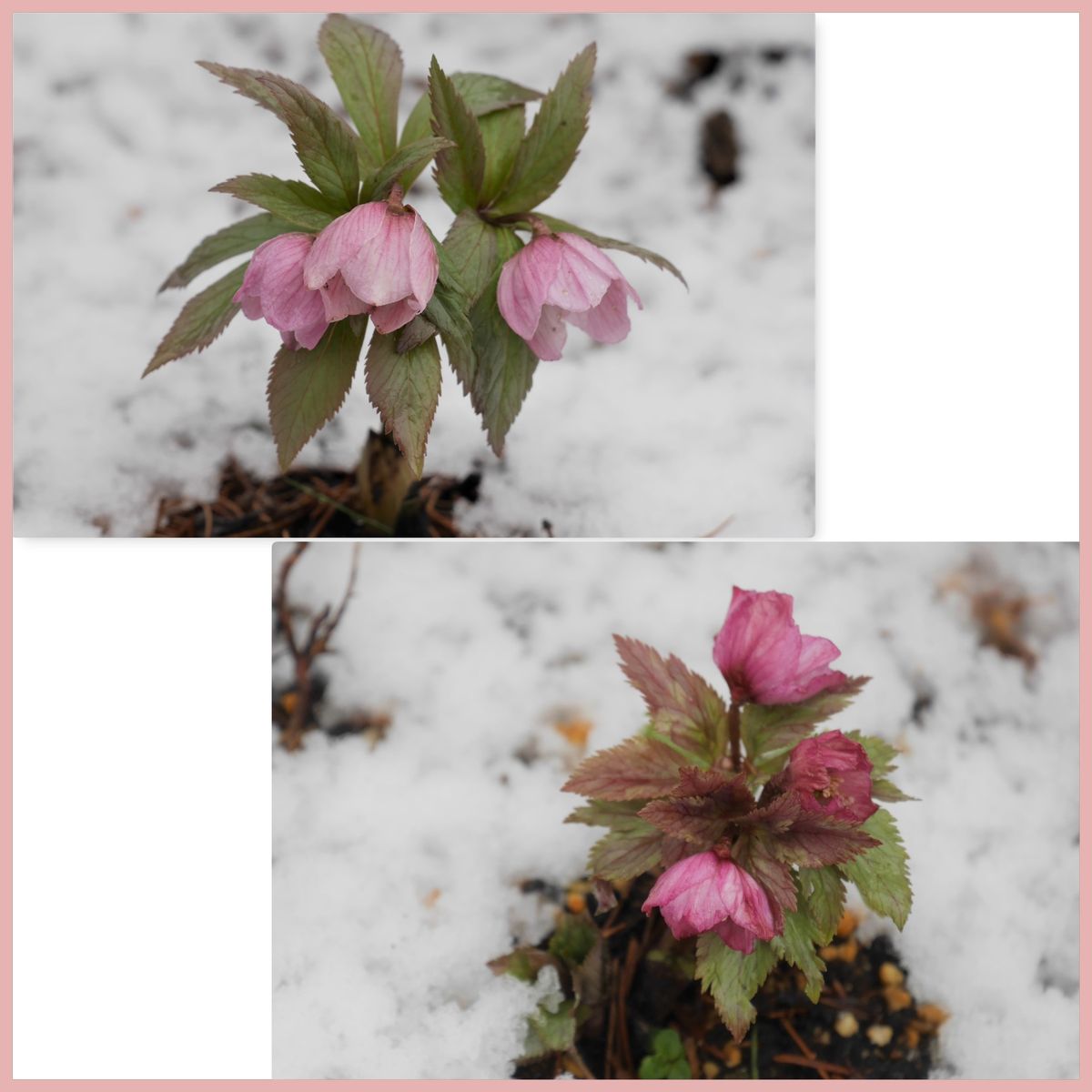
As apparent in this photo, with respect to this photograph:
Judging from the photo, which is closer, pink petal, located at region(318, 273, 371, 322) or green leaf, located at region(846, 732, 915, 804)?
pink petal, located at region(318, 273, 371, 322)

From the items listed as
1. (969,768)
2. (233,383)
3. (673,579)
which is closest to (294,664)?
(233,383)

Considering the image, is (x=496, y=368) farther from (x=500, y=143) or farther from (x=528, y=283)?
(x=500, y=143)

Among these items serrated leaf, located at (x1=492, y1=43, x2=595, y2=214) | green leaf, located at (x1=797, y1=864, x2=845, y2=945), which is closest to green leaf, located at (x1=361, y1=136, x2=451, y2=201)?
serrated leaf, located at (x1=492, y1=43, x2=595, y2=214)

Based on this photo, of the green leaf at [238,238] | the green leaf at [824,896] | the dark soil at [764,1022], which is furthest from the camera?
the dark soil at [764,1022]

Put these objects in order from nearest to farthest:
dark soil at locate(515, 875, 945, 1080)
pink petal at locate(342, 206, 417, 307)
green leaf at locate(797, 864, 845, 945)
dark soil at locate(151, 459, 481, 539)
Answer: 1. pink petal at locate(342, 206, 417, 307)
2. green leaf at locate(797, 864, 845, 945)
3. dark soil at locate(515, 875, 945, 1080)
4. dark soil at locate(151, 459, 481, 539)

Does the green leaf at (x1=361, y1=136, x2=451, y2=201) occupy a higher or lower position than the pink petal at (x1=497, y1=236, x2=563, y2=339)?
higher

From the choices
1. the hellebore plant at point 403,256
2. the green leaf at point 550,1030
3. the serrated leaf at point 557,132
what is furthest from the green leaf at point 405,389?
the green leaf at point 550,1030

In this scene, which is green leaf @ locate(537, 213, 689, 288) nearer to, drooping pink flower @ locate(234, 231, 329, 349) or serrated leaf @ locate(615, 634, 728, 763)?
drooping pink flower @ locate(234, 231, 329, 349)

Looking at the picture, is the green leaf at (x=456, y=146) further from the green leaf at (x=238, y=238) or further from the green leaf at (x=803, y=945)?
the green leaf at (x=803, y=945)
